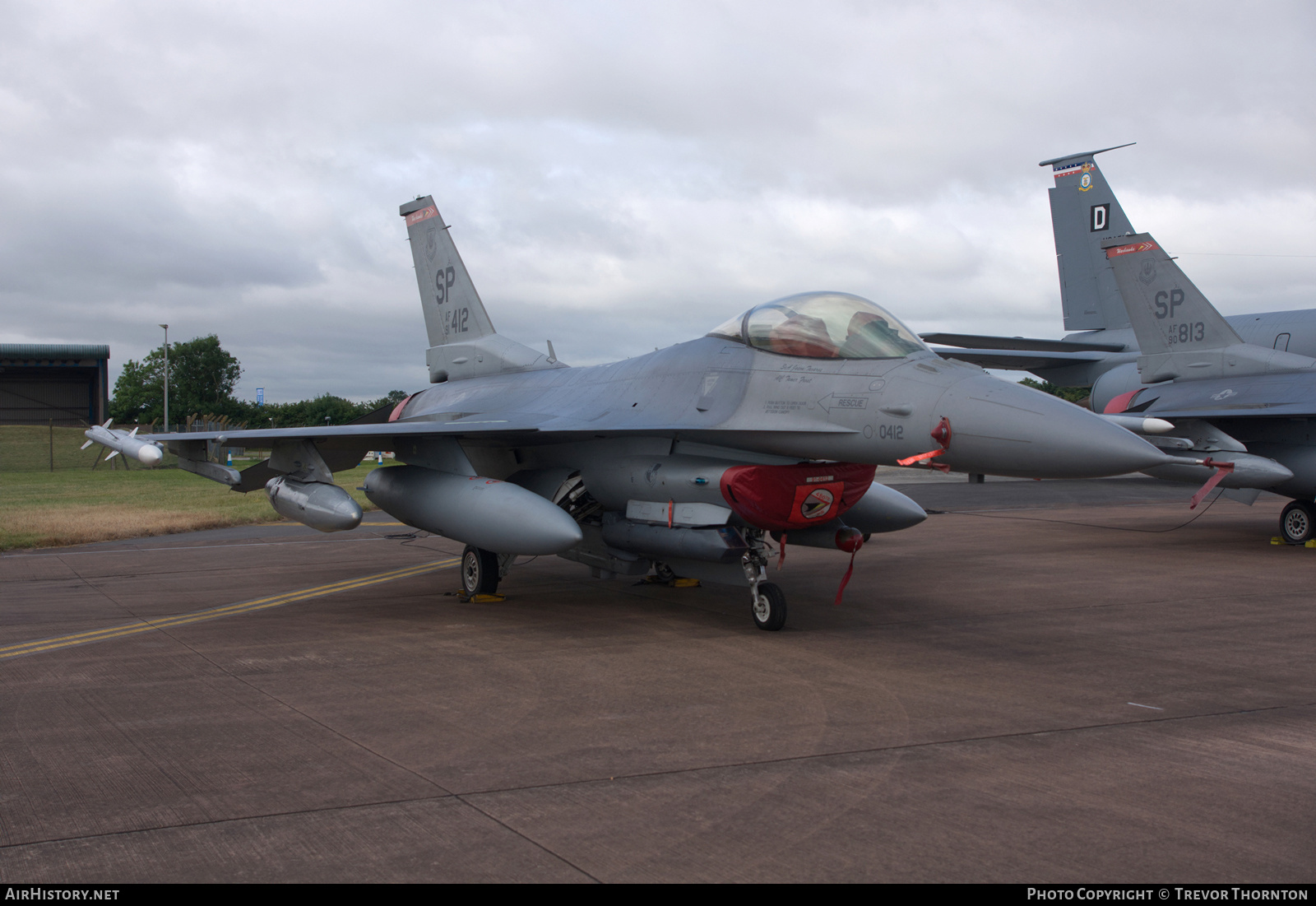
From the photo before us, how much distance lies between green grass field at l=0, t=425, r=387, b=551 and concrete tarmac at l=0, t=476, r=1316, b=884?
696 centimetres

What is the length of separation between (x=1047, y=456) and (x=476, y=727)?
414 cm

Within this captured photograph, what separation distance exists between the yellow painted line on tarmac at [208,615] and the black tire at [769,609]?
17.1 feet

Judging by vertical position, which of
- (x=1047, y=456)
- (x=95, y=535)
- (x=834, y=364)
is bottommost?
(x=95, y=535)

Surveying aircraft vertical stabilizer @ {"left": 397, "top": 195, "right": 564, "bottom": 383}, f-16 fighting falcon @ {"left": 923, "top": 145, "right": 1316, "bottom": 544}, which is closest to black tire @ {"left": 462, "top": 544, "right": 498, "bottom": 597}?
aircraft vertical stabilizer @ {"left": 397, "top": 195, "right": 564, "bottom": 383}

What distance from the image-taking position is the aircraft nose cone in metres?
6.39

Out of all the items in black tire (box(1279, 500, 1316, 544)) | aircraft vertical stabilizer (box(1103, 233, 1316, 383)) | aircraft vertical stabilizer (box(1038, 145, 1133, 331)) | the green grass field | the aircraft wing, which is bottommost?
the green grass field

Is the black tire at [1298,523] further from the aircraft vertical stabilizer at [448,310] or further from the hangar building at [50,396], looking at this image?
the hangar building at [50,396]

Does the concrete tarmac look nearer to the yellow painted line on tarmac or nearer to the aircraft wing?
the yellow painted line on tarmac

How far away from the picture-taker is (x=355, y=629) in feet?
28.5

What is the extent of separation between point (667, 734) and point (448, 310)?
9.80 metres

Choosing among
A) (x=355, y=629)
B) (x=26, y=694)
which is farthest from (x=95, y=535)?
(x=26, y=694)

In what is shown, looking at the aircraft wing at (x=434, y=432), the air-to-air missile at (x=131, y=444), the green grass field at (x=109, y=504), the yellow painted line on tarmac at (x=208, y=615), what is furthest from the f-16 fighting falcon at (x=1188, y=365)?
the green grass field at (x=109, y=504)

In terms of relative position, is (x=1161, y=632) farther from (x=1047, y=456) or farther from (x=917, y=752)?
(x=917, y=752)

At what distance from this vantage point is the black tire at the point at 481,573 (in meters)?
10.4
